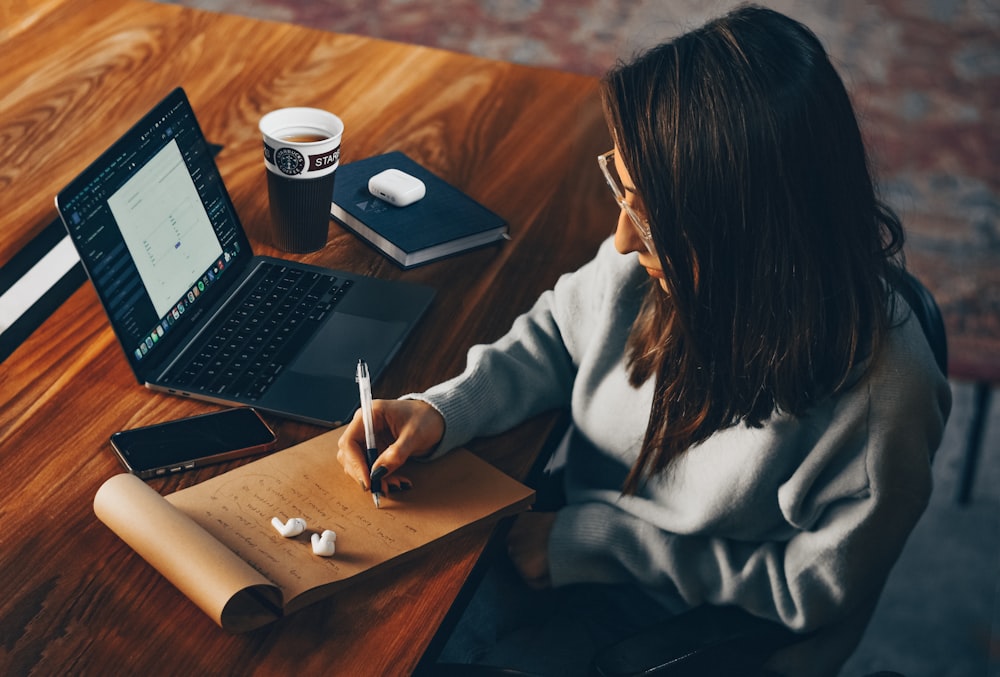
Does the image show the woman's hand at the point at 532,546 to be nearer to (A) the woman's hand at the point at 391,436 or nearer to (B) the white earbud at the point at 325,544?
(A) the woman's hand at the point at 391,436

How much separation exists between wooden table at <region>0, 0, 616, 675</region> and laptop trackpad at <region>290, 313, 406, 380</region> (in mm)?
28

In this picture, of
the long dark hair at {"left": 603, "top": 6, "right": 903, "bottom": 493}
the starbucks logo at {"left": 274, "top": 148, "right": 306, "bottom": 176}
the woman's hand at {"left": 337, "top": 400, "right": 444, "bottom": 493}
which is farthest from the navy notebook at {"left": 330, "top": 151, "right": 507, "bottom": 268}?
the long dark hair at {"left": 603, "top": 6, "right": 903, "bottom": 493}

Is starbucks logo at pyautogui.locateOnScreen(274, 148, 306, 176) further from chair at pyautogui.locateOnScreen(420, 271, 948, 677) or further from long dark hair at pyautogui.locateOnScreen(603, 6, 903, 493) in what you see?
chair at pyautogui.locateOnScreen(420, 271, 948, 677)

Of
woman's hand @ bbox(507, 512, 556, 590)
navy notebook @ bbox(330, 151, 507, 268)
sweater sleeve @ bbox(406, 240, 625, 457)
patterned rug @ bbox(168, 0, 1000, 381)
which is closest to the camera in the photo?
sweater sleeve @ bbox(406, 240, 625, 457)

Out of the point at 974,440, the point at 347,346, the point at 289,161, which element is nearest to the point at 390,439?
the point at 347,346

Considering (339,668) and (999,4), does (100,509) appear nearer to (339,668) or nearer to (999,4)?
(339,668)

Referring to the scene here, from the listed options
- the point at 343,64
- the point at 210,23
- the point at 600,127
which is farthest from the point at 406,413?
the point at 210,23

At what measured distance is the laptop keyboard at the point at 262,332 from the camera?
48.7 inches

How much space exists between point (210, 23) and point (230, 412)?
3.42 ft

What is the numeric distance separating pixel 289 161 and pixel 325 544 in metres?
0.57

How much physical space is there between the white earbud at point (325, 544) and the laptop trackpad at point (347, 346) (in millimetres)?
263

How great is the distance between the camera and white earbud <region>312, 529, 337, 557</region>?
1.03 metres

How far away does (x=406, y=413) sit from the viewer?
1193 millimetres

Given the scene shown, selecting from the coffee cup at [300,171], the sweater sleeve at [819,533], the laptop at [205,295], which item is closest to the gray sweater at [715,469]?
the sweater sleeve at [819,533]
